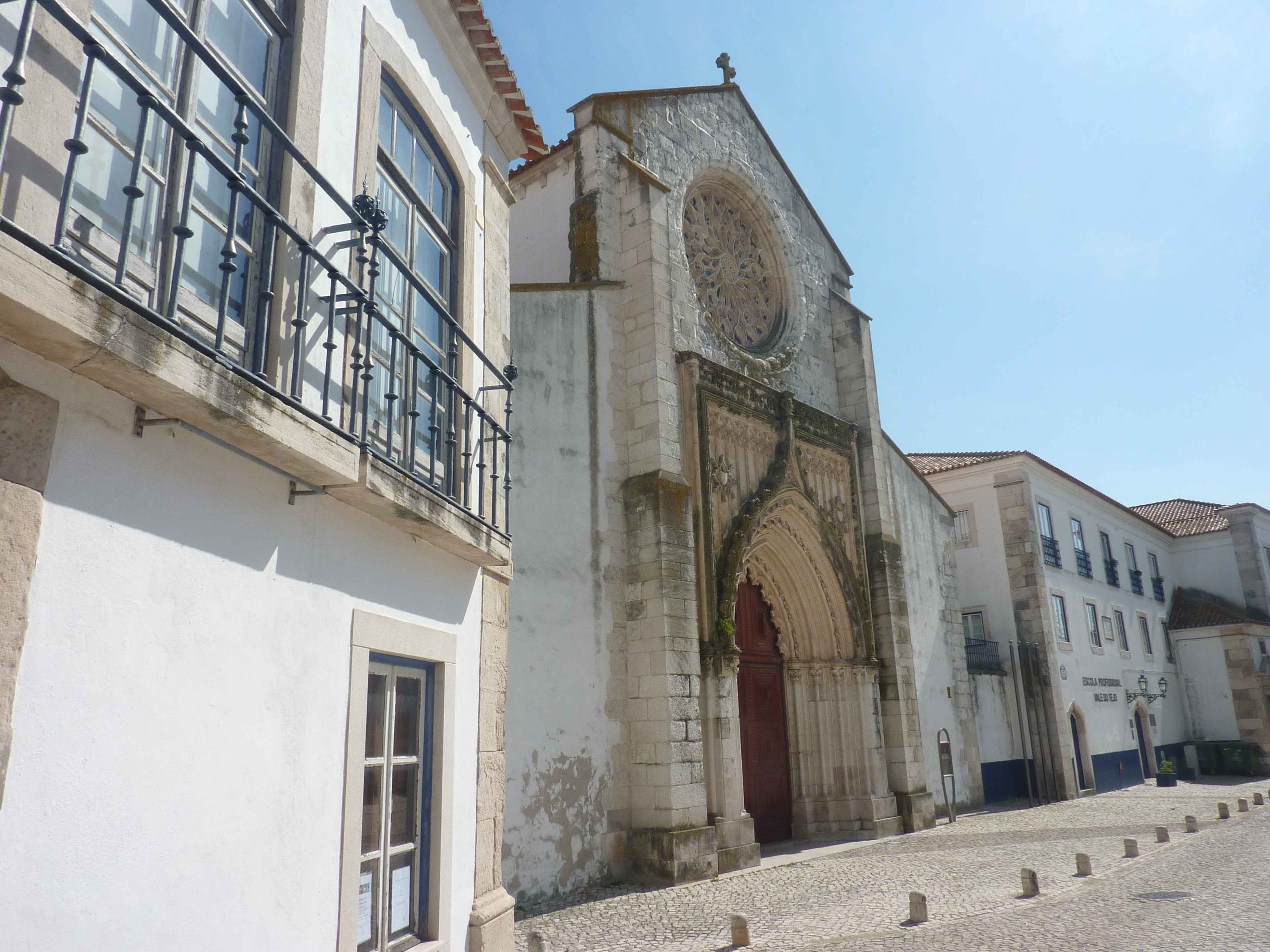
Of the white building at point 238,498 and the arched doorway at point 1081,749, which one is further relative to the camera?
the arched doorway at point 1081,749

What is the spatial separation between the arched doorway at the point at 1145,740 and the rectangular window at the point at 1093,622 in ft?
8.48

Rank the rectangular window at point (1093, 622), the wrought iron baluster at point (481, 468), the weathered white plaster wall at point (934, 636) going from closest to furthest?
the wrought iron baluster at point (481, 468)
the weathered white plaster wall at point (934, 636)
the rectangular window at point (1093, 622)

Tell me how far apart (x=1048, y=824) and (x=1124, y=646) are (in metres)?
11.4

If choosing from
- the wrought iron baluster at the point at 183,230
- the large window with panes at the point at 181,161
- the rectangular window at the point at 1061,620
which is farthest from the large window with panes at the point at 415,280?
the rectangular window at the point at 1061,620

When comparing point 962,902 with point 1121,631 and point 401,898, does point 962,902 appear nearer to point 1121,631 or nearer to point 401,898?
point 401,898

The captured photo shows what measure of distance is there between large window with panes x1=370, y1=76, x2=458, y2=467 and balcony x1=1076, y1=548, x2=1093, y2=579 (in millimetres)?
Result: 20323

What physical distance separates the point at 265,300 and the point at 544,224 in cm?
923

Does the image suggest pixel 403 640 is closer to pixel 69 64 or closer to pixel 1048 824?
pixel 69 64

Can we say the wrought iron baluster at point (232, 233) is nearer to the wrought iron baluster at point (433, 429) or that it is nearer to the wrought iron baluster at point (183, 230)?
the wrought iron baluster at point (183, 230)

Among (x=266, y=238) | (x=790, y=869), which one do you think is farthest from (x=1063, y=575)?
→ (x=266, y=238)

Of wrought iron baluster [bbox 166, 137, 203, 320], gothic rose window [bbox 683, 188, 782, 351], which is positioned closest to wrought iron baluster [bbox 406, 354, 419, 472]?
wrought iron baluster [bbox 166, 137, 203, 320]

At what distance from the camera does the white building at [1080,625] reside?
718 inches

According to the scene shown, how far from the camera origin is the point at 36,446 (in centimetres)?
240

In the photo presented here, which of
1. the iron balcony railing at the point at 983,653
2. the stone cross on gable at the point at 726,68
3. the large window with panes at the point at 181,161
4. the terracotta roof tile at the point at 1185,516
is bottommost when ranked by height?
the iron balcony railing at the point at 983,653
